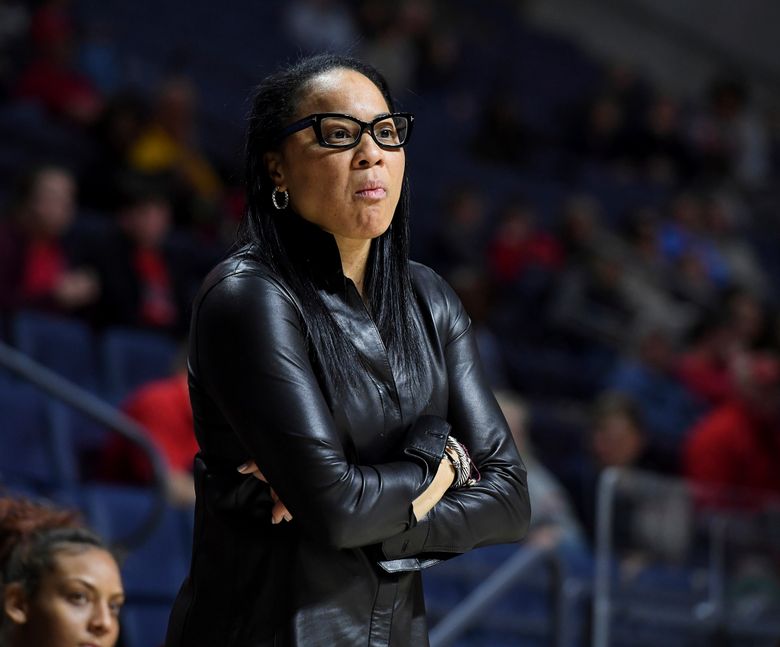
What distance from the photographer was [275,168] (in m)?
1.67

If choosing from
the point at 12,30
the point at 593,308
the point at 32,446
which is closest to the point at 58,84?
the point at 12,30

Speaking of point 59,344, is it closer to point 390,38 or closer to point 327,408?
point 327,408

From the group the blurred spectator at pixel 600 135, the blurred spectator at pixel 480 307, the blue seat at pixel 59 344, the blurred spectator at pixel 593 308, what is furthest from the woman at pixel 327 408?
the blurred spectator at pixel 600 135

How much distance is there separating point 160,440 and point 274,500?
122 inches

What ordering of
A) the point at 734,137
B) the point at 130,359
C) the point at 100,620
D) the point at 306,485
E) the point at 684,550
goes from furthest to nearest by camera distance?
the point at 734,137 → the point at 130,359 → the point at 684,550 → the point at 100,620 → the point at 306,485

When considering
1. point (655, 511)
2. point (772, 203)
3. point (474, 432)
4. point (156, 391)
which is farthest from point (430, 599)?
point (772, 203)

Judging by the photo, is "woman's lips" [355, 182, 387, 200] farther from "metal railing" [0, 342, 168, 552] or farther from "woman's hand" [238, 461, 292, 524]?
"metal railing" [0, 342, 168, 552]

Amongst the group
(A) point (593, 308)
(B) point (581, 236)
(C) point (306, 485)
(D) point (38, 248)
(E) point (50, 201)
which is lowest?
(C) point (306, 485)

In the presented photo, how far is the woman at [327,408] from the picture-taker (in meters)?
1.51

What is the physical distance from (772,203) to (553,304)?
3.82 meters

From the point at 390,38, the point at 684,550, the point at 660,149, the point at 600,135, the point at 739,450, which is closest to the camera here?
the point at 684,550

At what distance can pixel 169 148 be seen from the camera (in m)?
6.54

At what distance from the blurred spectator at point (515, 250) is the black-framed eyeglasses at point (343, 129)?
624 centimetres

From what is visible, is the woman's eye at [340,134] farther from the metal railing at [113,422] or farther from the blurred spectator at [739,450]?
the blurred spectator at [739,450]
